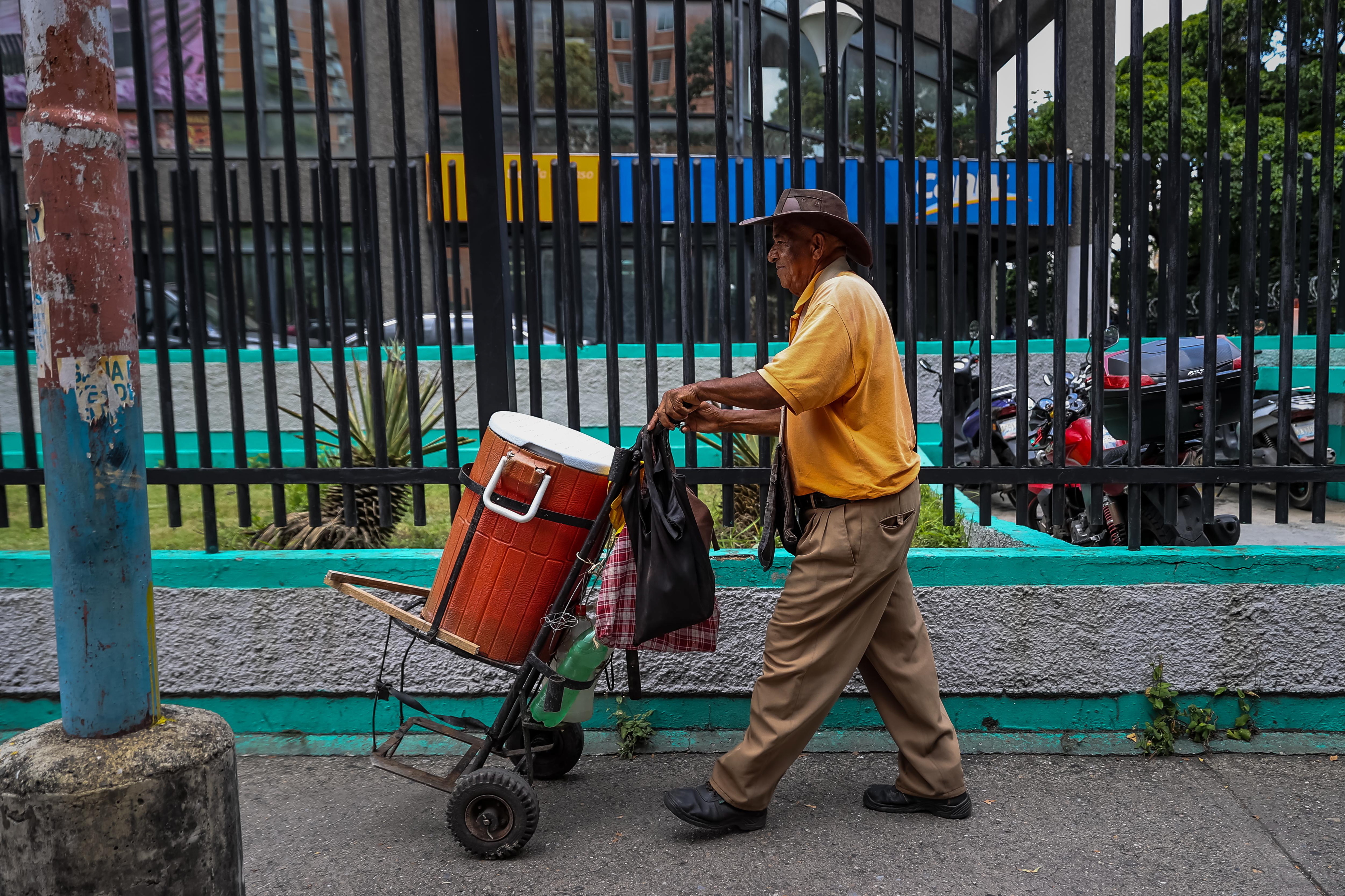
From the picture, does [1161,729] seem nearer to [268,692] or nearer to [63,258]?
[268,692]

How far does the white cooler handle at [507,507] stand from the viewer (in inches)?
117

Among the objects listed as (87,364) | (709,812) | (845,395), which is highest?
(87,364)

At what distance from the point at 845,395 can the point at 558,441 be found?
887mm

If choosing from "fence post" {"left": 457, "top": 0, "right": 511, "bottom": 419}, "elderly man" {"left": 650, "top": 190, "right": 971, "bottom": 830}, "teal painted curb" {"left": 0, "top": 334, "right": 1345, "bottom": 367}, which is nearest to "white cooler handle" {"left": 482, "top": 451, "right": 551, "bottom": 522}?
"elderly man" {"left": 650, "top": 190, "right": 971, "bottom": 830}

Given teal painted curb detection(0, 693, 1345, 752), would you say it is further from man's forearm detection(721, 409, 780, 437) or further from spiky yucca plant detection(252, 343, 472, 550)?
man's forearm detection(721, 409, 780, 437)

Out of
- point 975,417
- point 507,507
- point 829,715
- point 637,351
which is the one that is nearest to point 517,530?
point 507,507

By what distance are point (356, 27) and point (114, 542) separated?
7.90 feet

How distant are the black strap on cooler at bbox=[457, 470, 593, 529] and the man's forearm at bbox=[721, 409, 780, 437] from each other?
1.87 feet

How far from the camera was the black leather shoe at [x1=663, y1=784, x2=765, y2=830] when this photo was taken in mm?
3211

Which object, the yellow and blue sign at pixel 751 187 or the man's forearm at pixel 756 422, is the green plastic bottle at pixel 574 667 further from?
the yellow and blue sign at pixel 751 187

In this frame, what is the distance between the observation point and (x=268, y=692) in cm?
398

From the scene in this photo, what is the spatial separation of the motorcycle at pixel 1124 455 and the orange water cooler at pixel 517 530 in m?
2.02

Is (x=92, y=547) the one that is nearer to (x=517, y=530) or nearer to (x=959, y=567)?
(x=517, y=530)

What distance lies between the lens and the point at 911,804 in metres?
3.40
